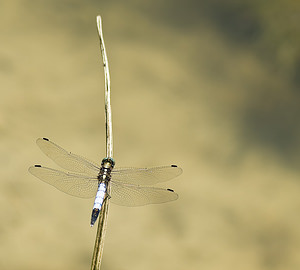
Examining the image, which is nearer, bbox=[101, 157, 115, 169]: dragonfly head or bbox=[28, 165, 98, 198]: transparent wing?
bbox=[101, 157, 115, 169]: dragonfly head

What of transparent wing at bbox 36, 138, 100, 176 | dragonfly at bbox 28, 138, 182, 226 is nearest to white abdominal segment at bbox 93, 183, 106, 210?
dragonfly at bbox 28, 138, 182, 226

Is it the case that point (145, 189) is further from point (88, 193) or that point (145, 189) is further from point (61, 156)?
point (61, 156)

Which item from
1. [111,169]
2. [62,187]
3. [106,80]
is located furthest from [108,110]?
[62,187]

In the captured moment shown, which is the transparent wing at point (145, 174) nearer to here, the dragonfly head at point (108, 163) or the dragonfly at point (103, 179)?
the dragonfly at point (103, 179)

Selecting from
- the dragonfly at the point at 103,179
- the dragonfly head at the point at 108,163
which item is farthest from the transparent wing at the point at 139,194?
the dragonfly head at the point at 108,163

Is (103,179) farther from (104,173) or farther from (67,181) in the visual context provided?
(67,181)

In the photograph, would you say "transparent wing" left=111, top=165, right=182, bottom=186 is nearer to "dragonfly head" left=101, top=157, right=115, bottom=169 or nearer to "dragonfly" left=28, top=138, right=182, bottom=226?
"dragonfly" left=28, top=138, right=182, bottom=226
